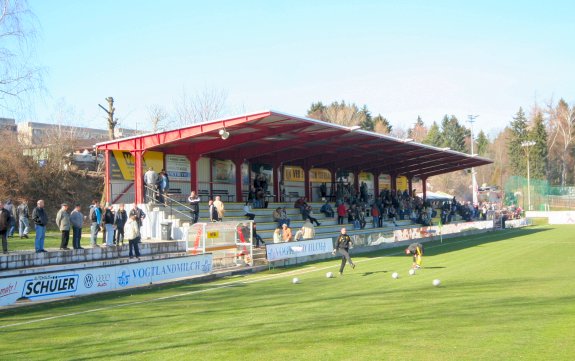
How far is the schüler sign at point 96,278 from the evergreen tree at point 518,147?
85.6 m

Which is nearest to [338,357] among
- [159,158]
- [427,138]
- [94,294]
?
[94,294]

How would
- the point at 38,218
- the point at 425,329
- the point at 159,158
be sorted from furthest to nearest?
the point at 159,158, the point at 38,218, the point at 425,329

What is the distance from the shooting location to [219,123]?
2494cm

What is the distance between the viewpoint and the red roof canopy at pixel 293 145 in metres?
25.7

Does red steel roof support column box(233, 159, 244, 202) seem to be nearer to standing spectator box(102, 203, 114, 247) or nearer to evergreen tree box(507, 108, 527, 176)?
standing spectator box(102, 203, 114, 247)

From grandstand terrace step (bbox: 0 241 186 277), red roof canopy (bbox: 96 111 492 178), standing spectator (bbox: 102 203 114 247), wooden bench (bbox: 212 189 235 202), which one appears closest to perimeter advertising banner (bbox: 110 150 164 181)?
red roof canopy (bbox: 96 111 492 178)

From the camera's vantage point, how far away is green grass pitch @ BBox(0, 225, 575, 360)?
8.66 m

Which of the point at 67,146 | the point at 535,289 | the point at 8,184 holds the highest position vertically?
the point at 67,146

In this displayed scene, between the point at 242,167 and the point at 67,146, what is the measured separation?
14402 mm

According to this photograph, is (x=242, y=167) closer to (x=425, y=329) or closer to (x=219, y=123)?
(x=219, y=123)

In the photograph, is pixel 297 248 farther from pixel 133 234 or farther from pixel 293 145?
pixel 293 145

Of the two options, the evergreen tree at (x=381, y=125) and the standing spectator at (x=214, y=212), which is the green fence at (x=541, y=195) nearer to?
the evergreen tree at (x=381, y=125)

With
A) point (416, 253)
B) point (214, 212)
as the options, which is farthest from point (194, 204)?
point (416, 253)

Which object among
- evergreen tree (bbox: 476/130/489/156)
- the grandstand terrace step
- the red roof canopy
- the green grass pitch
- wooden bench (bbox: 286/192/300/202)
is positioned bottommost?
the green grass pitch
